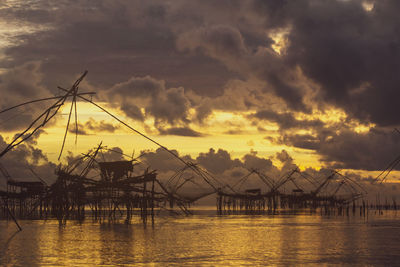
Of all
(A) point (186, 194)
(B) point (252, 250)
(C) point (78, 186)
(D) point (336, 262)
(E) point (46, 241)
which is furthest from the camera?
(A) point (186, 194)

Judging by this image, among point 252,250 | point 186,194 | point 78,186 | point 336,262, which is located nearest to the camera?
point 336,262

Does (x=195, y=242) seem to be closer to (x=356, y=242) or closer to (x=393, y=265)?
(x=356, y=242)

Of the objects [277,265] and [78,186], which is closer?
[277,265]

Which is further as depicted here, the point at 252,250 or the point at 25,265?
the point at 252,250

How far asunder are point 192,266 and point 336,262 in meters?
5.15

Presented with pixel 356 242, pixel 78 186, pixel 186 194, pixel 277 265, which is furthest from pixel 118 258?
pixel 186 194

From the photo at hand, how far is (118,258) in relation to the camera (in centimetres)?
1916

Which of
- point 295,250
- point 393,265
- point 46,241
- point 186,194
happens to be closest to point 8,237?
point 46,241

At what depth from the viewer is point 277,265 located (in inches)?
698

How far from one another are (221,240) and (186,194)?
1357 inches

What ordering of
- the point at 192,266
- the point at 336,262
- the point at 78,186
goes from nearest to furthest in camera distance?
1. the point at 192,266
2. the point at 336,262
3. the point at 78,186

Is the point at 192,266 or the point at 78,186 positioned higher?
the point at 78,186

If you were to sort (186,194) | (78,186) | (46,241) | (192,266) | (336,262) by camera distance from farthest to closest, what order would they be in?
(186,194), (78,186), (46,241), (336,262), (192,266)

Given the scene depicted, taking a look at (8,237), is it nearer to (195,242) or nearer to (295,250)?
(195,242)
